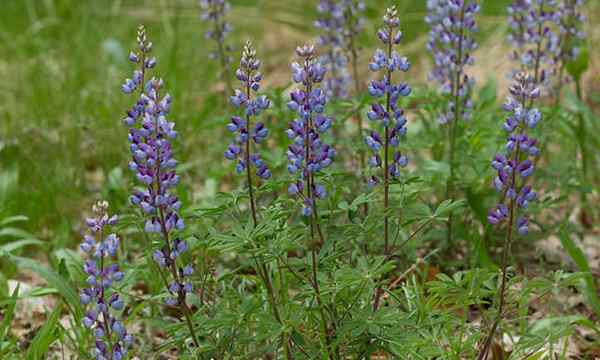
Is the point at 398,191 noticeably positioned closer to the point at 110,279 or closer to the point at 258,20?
the point at 110,279

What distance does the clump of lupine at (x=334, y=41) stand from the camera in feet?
12.8

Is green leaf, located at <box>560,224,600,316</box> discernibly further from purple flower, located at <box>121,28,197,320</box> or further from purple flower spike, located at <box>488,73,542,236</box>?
purple flower, located at <box>121,28,197,320</box>

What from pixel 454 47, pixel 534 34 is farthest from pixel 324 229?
pixel 534 34

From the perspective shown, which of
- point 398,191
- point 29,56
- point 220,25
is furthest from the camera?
point 29,56

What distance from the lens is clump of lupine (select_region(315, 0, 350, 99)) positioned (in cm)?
390

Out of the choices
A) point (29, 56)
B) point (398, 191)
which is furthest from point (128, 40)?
point (398, 191)

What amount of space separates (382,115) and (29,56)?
4820 millimetres

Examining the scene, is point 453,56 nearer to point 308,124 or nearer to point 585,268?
point 585,268

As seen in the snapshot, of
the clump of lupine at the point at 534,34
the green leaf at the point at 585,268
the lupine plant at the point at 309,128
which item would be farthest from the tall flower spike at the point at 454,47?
the lupine plant at the point at 309,128

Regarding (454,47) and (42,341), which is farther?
(454,47)

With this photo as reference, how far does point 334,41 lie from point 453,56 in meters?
0.74

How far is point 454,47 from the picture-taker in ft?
11.7

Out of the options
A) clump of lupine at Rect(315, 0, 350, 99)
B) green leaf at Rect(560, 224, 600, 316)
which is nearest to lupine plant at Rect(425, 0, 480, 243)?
clump of lupine at Rect(315, 0, 350, 99)

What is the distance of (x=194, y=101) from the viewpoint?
18.6 feet
